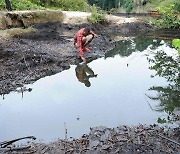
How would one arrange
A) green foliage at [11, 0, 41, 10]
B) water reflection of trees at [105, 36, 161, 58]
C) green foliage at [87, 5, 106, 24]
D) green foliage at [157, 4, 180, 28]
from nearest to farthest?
water reflection of trees at [105, 36, 161, 58] → green foliage at [87, 5, 106, 24] → green foliage at [157, 4, 180, 28] → green foliage at [11, 0, 41, 10]

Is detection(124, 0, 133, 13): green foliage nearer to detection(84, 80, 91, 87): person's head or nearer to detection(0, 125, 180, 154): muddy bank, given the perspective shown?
detection(84, 80, 91, 87): person's head

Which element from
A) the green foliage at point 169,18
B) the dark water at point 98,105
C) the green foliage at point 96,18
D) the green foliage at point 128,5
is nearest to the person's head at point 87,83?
the dark water at point 98,105

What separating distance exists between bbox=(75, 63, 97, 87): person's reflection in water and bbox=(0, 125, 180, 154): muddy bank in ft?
13.0

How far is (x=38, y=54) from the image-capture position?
13219mm

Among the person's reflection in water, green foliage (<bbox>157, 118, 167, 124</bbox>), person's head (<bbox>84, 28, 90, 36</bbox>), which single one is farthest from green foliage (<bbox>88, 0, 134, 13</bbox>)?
green foliage (<bbox>157, 118, 167, 124</bbox>)

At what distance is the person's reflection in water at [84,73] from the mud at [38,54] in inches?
17.2

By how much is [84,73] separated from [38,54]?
98.0 inches

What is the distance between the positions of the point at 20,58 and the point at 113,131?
22.5 ft

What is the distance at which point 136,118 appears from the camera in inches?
309

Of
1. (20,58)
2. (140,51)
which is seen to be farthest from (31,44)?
(140,51)

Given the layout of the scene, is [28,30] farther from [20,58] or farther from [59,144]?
[59,144]

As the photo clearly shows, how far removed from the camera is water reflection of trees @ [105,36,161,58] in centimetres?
1589

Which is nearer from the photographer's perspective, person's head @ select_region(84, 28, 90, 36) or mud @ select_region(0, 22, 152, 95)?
mud @ select_region(0, 22, 152, 95)

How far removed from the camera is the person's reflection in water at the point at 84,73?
1092 centimetres
